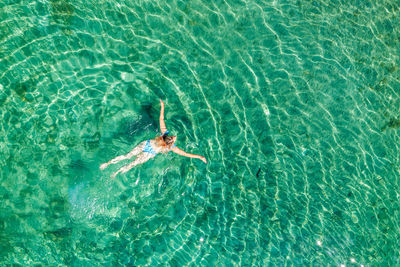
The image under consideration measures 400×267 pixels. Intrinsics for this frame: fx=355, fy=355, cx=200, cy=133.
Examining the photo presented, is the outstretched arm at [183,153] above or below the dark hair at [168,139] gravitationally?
below

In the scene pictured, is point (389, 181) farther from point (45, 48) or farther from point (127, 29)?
point (45, 48)

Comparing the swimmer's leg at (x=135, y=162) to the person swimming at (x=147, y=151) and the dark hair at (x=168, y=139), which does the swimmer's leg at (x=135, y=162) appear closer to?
the person swimming at (x=147, y=151)

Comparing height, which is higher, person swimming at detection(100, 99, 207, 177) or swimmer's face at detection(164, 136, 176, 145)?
swimmer's face at detection(164, 136, 176, 145)

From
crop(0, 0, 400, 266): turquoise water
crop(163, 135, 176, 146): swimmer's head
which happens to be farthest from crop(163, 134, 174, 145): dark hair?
crop(0, 0, 400, 266): turquoise water

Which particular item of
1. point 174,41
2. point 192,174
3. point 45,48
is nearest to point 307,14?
point 174,41

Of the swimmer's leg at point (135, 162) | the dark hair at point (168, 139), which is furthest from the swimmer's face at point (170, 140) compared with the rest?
the swimmer's leg at point (135, 162)

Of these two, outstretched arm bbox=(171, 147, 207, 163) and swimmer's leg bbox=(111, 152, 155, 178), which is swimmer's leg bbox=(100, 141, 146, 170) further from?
outstretched arm bbox=(171, 147, 207, 163)

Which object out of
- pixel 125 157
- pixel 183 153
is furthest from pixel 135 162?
pixel 183 153

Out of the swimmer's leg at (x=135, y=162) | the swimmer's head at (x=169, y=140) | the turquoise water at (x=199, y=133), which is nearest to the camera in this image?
the swimmer's head at (x=169, y=140)
